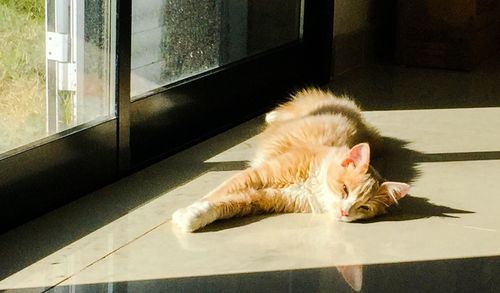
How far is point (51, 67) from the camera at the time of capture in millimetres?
2875

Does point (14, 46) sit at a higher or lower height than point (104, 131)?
higher

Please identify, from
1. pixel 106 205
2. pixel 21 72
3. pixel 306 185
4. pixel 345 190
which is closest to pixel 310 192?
pixel 306 185

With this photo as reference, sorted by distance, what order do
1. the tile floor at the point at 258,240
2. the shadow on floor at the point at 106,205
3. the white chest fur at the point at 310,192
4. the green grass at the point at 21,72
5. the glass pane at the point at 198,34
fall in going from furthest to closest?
the glass pane at the point at 198,34 < the white chest fur at the point at 310,192 < the green grass at the point at 21,72 < the shadow on floor at the point at 106,205 < the tile floor at the point at 258,240

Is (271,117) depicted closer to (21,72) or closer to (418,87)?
(418,87)

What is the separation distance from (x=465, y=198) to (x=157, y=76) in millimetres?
1144

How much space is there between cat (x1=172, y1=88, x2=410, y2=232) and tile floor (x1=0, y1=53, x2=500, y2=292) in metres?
0.04

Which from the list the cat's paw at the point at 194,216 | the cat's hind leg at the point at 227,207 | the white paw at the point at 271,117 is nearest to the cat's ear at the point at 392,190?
the cat's hind leg at the point at 227,207

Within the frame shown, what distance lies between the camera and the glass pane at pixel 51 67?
2.69 metres

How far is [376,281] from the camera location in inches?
97.0

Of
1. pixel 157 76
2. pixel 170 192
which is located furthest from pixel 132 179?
pixel 157 76

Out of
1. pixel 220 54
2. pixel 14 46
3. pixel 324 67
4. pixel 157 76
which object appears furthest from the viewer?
pixel 324 67

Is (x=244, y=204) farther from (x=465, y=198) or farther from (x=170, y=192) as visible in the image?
(x=465, y=198)

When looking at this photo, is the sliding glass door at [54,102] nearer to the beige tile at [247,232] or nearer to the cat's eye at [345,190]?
the beige tile at [247,232]

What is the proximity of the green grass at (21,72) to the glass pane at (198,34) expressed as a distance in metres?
0.44
